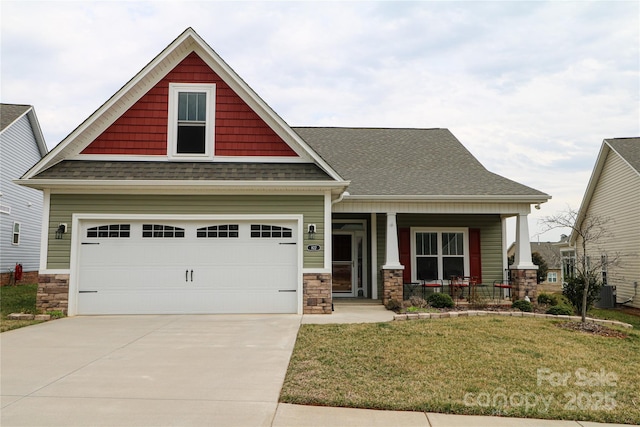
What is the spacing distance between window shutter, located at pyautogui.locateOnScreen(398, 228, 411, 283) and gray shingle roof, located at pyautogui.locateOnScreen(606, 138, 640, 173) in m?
8.78

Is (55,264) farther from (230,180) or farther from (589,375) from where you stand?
(589,375)

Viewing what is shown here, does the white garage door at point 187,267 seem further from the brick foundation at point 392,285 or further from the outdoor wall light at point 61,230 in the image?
the brick foundation at point 392,285

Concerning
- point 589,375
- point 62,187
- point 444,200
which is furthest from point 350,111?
point 589,375

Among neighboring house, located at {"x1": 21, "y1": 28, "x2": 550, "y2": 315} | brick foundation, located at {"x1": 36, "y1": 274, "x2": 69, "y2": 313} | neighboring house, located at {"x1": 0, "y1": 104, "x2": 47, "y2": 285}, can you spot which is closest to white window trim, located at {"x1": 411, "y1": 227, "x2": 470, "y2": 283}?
neighboring house, located at {"x1": 21, "y1": 28, "x2": 550, "y2": 315}

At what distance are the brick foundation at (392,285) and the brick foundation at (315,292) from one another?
83.5 inches

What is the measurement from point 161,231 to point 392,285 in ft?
19.8

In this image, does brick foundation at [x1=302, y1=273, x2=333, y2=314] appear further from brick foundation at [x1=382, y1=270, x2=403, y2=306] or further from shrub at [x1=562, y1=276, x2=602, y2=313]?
shrub at [x1=562, y1=276, x2=602, y2=313]

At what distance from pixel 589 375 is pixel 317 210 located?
22.0 feet

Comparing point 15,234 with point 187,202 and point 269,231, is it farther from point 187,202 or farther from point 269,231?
point 269,231

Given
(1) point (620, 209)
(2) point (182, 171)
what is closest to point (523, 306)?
(2) point (182, 171)

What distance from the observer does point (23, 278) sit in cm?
2220

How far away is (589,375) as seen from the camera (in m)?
6.23

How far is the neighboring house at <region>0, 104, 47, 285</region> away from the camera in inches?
827

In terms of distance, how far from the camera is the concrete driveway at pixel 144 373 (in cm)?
477
